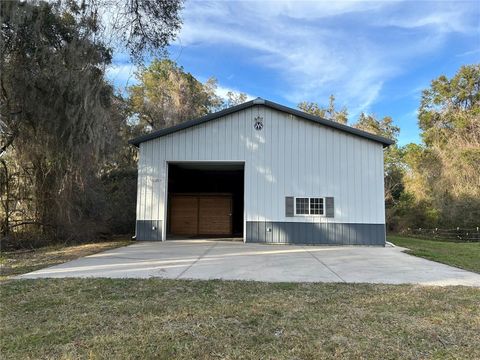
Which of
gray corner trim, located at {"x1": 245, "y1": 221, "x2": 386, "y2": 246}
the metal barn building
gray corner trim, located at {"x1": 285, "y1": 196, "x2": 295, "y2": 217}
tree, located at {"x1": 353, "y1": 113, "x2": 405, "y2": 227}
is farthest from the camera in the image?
tree, located at {"x1": 353, "y1": 113, "x2": 405, "y2": 227}

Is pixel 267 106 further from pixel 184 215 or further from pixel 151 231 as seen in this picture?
pixel 184 215

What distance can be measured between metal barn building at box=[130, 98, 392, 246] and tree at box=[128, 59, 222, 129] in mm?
14641

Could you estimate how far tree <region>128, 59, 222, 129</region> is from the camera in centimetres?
2934

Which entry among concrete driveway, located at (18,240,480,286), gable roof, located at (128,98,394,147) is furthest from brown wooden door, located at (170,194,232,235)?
concrete driveway, located at (18,240,480,286)

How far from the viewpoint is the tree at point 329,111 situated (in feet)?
119

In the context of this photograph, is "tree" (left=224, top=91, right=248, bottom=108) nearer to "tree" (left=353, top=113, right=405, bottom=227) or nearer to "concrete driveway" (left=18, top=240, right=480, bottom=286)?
"tree" (left=353, top=113, right=405, bottom=227)

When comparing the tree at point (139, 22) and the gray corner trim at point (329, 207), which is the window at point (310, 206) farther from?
the tree at point (139, 22)

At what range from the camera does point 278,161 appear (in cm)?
1432

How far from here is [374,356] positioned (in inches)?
140

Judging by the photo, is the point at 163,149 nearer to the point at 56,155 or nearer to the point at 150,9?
the point at 56,155


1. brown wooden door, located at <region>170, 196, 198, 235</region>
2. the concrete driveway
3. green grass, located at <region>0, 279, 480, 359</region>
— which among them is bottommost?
green grass, located at <region>0, 279, 480, 359</region>

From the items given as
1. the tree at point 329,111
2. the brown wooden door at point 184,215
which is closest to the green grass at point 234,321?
the brown wooden door at point 184,215

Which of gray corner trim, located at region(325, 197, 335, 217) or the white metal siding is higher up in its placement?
the white metal siding

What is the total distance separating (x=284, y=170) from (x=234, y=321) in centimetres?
1013
